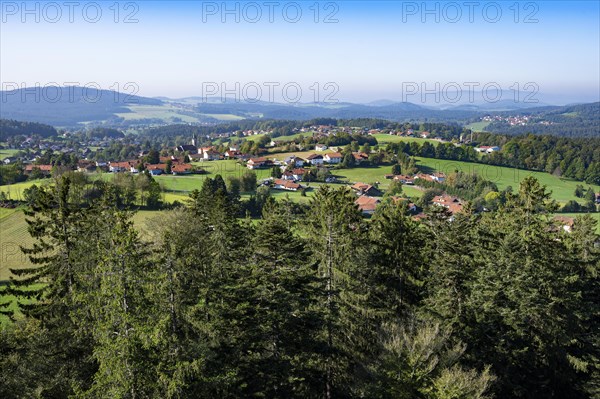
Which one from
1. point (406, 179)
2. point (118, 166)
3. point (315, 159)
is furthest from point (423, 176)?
point (118, 166)

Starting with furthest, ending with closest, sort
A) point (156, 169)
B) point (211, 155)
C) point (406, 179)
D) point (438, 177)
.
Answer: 1. point (211, 155)
2. point (156, 169)
3. point (438, 177)
4. point (406, 179)

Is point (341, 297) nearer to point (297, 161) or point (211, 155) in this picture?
point (297, 161)

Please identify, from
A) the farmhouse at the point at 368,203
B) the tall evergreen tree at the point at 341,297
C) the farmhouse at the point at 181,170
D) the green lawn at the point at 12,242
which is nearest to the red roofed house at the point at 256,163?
the farmhouse at the point at 181,170

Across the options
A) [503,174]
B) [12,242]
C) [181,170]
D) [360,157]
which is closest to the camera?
[12,242]

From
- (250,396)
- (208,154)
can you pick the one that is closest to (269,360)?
(250,396)

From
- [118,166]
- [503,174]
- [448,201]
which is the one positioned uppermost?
[118,166]

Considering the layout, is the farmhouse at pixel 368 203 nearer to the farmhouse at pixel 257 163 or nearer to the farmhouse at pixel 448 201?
the farmhouse at pixel 448 201

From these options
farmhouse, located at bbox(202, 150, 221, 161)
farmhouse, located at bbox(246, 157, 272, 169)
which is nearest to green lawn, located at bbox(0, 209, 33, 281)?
farmhouse, located at bbox(246, 157, 272, 169)

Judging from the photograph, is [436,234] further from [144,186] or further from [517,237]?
[144,186]

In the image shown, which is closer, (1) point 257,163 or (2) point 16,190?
(2) point 16,190
